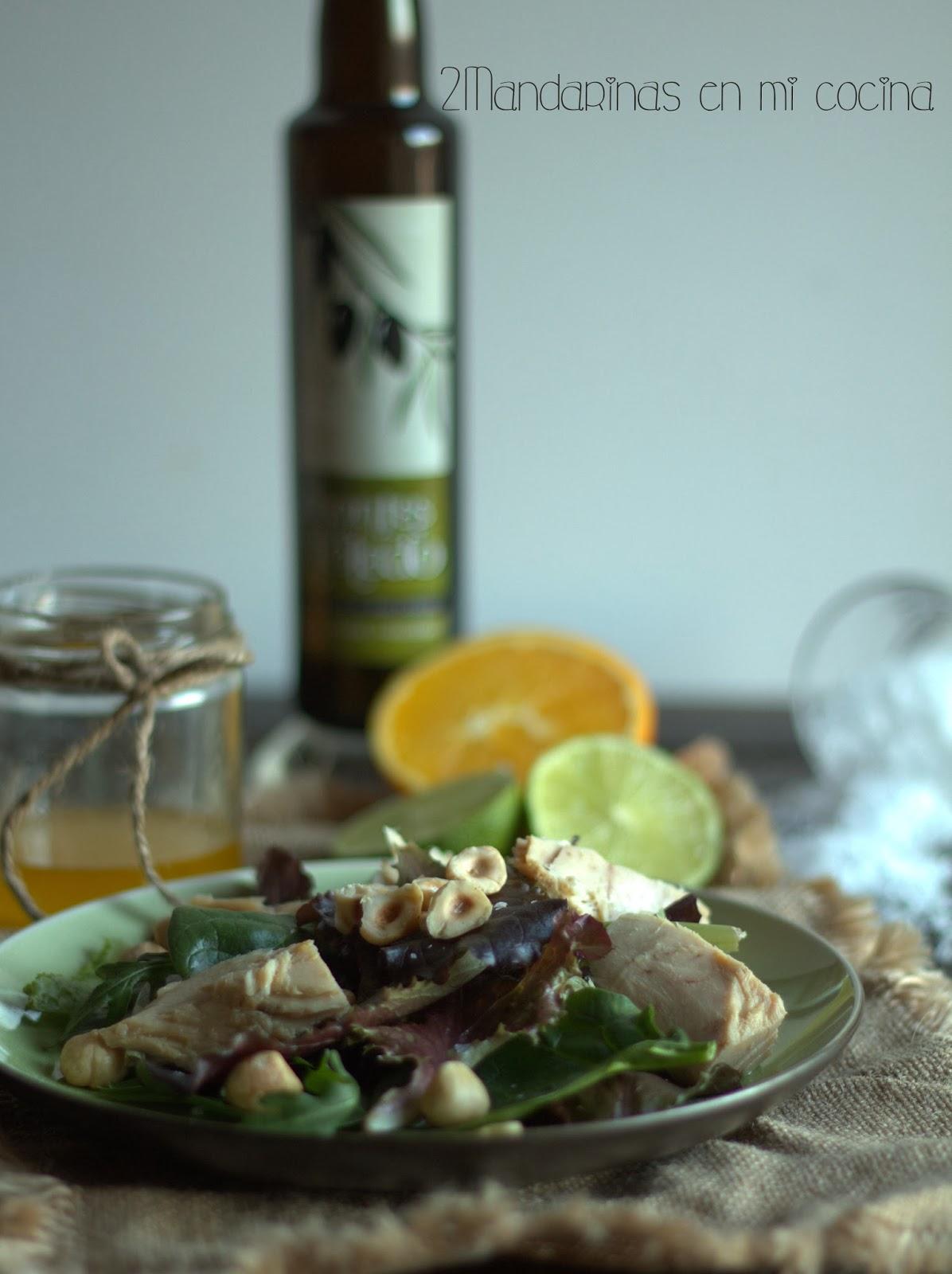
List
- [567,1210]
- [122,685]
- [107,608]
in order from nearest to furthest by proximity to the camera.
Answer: [567,1210]
[122,685]
[107,608]

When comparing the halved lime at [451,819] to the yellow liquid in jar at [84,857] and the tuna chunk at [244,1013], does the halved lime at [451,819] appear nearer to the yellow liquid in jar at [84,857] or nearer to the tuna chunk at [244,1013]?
the yellow liquid in jar at [84,857]

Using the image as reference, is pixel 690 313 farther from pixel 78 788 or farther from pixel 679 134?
pixel 78 788

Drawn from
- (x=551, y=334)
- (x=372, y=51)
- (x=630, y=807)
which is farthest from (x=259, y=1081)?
(x=551, y=334)

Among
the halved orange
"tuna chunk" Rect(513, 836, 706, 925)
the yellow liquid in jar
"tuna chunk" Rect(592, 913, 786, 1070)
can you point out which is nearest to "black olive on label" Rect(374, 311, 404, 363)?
the halved orange

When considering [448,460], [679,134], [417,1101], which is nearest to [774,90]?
[679,134]

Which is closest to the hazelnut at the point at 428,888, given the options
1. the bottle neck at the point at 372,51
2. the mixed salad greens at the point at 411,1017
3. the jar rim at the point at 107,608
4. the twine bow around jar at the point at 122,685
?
the mixed salad greens at the point at 411,1017

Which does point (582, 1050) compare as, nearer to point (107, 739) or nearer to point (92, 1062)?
point (92, 1062)

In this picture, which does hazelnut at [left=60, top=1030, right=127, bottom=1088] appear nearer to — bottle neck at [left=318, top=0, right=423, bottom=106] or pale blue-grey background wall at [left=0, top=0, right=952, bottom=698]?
bottle neck at [left=318, top=0, right=423, bottom=106]
